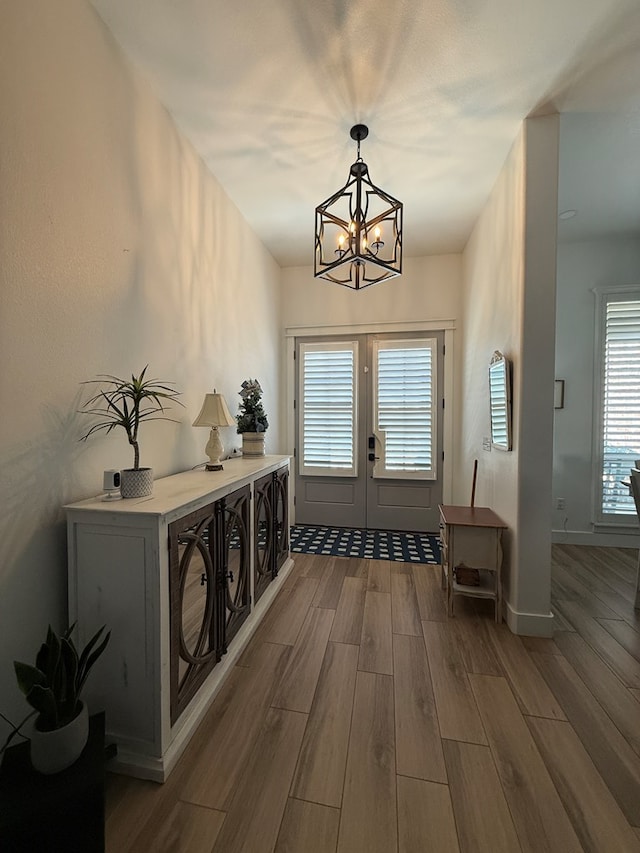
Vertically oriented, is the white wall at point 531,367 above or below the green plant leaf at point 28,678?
above

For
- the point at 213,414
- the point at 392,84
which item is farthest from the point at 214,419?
the point at 392,84

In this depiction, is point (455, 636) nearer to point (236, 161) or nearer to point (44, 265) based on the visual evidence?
point (44, 265)

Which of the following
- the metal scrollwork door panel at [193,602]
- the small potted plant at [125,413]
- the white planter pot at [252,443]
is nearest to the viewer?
the metal scrollwork door panel at [193,602]

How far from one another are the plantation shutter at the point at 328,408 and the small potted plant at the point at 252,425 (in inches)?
56.7

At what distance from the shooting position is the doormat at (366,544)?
351cm

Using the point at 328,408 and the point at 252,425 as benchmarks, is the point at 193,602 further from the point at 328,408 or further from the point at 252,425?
the point at 328,408

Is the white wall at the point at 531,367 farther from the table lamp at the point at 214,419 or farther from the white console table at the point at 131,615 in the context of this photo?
the white console table at the point at 131,615

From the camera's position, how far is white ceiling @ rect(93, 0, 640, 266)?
5.29 feet

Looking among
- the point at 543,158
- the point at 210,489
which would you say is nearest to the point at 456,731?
the point at 210,489

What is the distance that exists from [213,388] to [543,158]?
8.50ft

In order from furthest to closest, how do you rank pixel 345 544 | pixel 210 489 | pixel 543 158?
pixel 345 544, pixel 543 158, pixel 210 489

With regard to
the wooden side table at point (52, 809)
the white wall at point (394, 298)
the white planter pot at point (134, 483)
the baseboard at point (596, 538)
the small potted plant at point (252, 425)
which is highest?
the white wall at point (394, 298)

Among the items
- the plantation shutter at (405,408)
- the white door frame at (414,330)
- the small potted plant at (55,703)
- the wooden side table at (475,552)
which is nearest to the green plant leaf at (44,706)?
the small potted plant at (55,703)

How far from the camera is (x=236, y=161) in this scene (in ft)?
8.43
